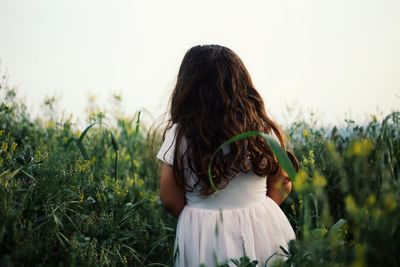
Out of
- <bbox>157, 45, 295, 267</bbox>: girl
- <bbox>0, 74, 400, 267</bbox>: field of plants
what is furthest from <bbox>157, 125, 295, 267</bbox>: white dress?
<bbox>0, 74, 400, 267</bbox>: field of plants

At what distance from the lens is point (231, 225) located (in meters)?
2.00

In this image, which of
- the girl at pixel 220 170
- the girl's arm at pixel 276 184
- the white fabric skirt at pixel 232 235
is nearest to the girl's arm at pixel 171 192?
the girl at pixel 220 170

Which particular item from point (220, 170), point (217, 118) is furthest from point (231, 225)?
point (217, 118)

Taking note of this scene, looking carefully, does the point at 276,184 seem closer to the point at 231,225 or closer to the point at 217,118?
the point at 231,225

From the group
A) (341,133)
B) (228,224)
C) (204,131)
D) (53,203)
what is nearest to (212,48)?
(204,131)

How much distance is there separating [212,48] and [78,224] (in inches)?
43.4

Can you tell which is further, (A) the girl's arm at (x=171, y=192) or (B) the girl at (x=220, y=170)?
(A) the girl's arm at (x=171, y=192)

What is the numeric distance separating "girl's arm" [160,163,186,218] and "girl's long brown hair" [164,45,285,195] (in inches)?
2.2

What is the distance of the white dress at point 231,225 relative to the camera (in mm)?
1983

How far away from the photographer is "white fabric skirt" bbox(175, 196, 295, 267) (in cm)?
197

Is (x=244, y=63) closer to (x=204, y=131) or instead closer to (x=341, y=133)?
(x=204, y=131)

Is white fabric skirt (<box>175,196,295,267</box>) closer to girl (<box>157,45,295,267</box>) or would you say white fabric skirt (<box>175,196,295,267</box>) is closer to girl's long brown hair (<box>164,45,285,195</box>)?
girl (<box>157,45,295,267</box>)

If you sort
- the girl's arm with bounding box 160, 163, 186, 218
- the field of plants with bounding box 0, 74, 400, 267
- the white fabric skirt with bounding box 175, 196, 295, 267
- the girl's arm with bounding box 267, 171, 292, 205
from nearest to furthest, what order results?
the field of plants with bounding box 0, 74, 400, 267, the white fabric skirt with bounding box 175, 196, 295, 267, the girl's arm with bounding box 160, 163, 186, 218, the girl's arm with bounding box 267, 171, 292, 205

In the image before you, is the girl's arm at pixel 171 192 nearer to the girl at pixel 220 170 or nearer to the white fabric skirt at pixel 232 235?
the girl at pixel 220 170
